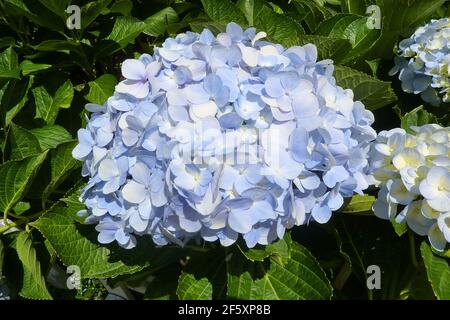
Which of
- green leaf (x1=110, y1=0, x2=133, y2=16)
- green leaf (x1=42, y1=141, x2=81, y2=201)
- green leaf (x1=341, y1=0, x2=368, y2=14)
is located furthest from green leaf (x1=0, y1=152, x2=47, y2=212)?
green leaf (x1=341, y1=0, x2=368, y2=14)

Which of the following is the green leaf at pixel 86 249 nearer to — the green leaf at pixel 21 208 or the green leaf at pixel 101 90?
the green leaf at pixel 21 208

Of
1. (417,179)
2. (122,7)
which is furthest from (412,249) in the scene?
(122,7)

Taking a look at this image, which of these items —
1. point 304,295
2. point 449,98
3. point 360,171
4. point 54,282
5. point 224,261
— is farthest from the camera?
point 54,282

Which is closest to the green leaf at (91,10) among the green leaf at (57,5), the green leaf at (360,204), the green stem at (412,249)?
the green leaf at (57,5)

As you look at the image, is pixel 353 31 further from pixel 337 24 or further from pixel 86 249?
pixel 86 249

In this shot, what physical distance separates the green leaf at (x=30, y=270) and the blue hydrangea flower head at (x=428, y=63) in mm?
962

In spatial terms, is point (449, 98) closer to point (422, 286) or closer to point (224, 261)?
point (422, 286)

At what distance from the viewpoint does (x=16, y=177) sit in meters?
1.24

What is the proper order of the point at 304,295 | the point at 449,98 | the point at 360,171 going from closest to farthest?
the point at 360,171 < the point at 304,295 < the point at 449,98

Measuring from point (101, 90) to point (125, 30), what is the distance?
167 mm

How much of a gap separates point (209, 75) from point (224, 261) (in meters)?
0.50

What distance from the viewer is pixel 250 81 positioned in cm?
102

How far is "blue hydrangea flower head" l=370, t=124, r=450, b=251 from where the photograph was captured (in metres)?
1.04
